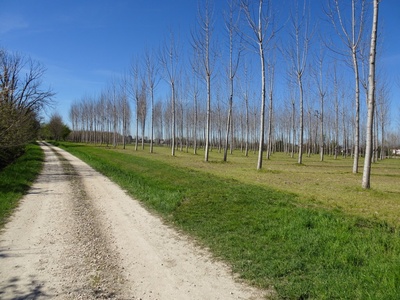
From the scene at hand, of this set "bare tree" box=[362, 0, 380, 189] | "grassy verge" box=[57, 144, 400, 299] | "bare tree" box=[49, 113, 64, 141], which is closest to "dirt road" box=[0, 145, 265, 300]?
"grassy verge" box=[57, 144, 400, 299]

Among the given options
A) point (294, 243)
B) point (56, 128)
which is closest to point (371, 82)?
point (294, 243)

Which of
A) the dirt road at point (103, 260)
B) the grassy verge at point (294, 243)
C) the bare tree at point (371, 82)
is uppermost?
the bare tree at point (371, 82)

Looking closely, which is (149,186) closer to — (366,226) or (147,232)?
(147,232)

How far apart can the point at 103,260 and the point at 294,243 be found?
10.2 ft

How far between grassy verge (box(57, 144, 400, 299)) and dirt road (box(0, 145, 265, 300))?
43cm

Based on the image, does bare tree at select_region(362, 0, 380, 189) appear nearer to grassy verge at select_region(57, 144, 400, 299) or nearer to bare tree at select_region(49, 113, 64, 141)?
grassy verge at select_region(57, 144, 400, 299)

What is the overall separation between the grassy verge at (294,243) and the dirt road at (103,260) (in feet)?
1.42

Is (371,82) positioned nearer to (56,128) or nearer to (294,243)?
(294,243)

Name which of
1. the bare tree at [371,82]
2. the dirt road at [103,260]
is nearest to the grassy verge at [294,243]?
the dirt road at [103,260]

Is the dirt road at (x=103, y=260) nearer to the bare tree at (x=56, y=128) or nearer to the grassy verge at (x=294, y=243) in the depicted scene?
the grassy verge at (x=294, y=243)

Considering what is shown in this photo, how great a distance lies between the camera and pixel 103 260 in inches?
181

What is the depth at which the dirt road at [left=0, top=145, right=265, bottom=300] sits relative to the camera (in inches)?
143

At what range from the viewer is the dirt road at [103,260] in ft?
11.9

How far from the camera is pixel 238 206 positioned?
816 centimetres
